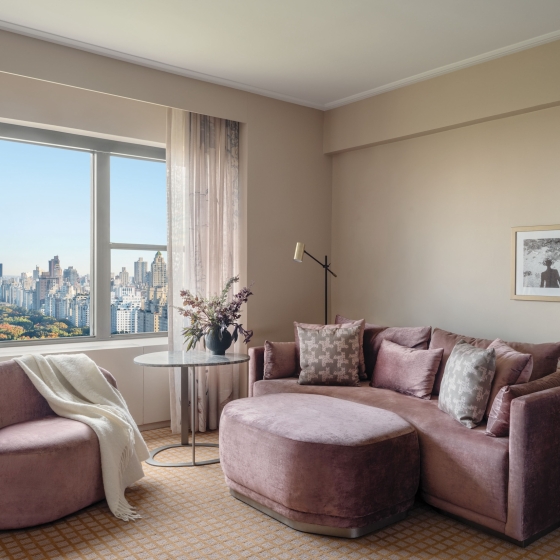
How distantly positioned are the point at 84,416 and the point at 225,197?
2198 millimetres

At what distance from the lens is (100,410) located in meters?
3.40

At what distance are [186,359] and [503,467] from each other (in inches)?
83.1

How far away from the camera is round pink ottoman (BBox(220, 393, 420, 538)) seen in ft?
9.29

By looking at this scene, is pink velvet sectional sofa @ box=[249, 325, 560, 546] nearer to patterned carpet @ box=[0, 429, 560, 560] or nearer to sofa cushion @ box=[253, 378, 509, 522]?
sofa cushion @ box=[253, 378, 509, 522]

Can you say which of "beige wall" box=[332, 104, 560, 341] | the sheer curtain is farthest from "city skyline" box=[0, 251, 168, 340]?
"beige wall" box=[332, 104, 560, 341]

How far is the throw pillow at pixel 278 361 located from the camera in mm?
4277

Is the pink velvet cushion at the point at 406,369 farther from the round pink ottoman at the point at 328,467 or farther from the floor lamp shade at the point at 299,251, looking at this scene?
the floor lamp shade at the point at 299,251

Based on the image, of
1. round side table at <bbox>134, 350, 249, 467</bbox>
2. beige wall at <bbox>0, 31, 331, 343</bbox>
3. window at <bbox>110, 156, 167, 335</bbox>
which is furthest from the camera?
window at <bbox>110, 156, 167, 335</bbox>

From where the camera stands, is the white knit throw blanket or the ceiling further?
the ceiling

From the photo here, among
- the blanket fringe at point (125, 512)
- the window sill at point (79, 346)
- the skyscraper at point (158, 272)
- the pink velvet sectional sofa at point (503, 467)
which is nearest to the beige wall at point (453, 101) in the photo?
the pink velvet sectional sofa at point (503, 467)

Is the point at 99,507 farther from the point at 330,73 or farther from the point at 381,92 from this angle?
the point at 381,92

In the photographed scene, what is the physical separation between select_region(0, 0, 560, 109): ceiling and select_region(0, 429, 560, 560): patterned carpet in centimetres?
279

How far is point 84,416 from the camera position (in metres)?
3.36

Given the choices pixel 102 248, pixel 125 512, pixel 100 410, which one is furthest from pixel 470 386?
pixel 102 248
